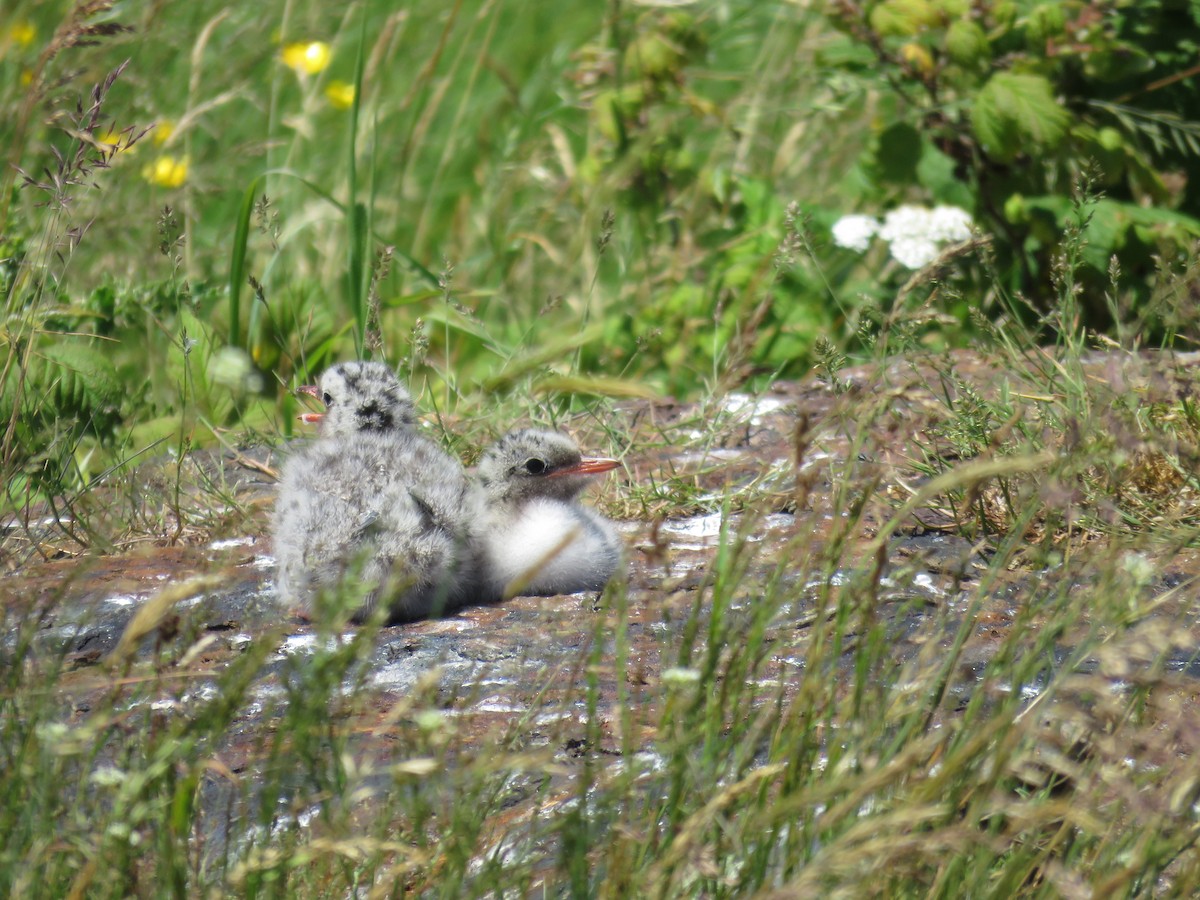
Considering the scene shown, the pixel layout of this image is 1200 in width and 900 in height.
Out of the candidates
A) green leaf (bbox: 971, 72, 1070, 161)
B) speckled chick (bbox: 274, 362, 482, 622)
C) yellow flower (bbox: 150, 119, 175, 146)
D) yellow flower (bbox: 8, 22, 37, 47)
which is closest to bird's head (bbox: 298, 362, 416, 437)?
speckled chick (bbox: 274, 362, 482, 622)

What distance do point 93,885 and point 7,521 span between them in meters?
2.69

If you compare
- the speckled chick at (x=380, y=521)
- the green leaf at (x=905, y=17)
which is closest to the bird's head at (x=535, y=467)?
the speckled chick at (x=380, y=521)

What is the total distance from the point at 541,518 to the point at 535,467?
0.20m

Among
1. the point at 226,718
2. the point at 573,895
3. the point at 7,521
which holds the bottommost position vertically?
the point at 7,521

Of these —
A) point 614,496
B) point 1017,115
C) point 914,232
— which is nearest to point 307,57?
point 914,232

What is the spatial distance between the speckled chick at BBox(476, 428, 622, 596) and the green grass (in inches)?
9.5

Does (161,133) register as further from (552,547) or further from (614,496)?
(552,547)

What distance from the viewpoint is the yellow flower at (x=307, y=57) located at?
7.95 m

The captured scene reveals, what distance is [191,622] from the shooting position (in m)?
2.46

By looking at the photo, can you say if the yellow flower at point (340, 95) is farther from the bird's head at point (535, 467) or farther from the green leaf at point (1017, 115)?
the bird's head at point (535, 467)

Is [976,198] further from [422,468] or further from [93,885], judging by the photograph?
[93,885]

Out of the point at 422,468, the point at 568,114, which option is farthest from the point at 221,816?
the point at 568,114

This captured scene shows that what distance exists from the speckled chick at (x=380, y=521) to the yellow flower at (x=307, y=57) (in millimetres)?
4200

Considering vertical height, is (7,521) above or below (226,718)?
below
